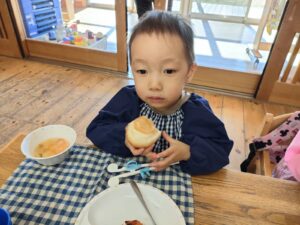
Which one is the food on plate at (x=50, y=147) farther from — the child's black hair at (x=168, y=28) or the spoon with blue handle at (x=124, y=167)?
the child's black hair at (x=168, y=28)

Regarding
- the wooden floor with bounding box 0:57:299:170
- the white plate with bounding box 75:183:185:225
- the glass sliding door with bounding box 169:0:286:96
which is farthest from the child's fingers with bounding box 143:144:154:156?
the glass sliding door with bounding box 169:0:286:96

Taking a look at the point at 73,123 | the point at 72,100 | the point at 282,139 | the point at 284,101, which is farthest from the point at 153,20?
the point at 284,101

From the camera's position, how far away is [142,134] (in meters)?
0.59

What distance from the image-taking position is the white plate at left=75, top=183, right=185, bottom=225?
477mm

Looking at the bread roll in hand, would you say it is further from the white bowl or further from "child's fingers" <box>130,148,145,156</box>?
the white bowl

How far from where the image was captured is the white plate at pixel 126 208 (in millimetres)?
477

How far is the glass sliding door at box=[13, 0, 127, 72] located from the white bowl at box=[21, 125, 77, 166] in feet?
5.94

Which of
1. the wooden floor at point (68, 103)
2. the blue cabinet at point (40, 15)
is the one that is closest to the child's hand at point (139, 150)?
the wooden floor at point (68, 103)

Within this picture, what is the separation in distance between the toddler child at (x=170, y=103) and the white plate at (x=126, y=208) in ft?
0.30

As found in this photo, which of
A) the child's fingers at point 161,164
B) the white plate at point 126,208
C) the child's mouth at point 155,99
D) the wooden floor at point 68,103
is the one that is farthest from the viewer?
the wooden floor at point 68,103

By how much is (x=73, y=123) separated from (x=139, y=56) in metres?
1.31

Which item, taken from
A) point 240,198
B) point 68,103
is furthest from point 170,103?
point 68,103

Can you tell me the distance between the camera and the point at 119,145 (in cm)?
67

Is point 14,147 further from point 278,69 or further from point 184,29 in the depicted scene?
point 278,69
